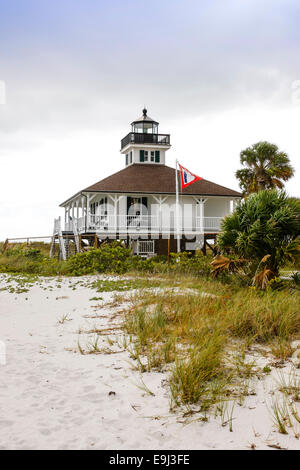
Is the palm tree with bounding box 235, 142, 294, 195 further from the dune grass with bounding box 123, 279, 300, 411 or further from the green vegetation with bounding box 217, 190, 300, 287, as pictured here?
the dune grass with bounding box 123, 279, 300, 411

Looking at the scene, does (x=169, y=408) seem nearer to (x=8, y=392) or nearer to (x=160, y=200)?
(x=8, y=392)

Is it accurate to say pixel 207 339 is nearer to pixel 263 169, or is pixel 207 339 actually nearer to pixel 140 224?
pixel 140 224

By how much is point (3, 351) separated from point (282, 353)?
4.20 metres

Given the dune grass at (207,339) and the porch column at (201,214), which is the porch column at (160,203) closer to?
the porch column at (201,214)

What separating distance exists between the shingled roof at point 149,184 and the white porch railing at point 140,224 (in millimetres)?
1835

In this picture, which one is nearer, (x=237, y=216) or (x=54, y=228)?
(x=237, y=216)

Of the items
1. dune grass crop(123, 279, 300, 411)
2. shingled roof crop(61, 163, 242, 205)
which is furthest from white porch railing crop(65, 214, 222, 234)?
dune grass crop(123, 279, 300, 411)

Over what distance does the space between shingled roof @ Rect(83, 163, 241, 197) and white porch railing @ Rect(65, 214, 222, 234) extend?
1.83 m

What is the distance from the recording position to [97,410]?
4.68 m

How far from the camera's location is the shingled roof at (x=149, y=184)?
98.9ft

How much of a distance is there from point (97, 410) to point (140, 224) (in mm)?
25736

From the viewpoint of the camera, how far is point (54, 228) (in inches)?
1175

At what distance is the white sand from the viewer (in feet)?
13.2
